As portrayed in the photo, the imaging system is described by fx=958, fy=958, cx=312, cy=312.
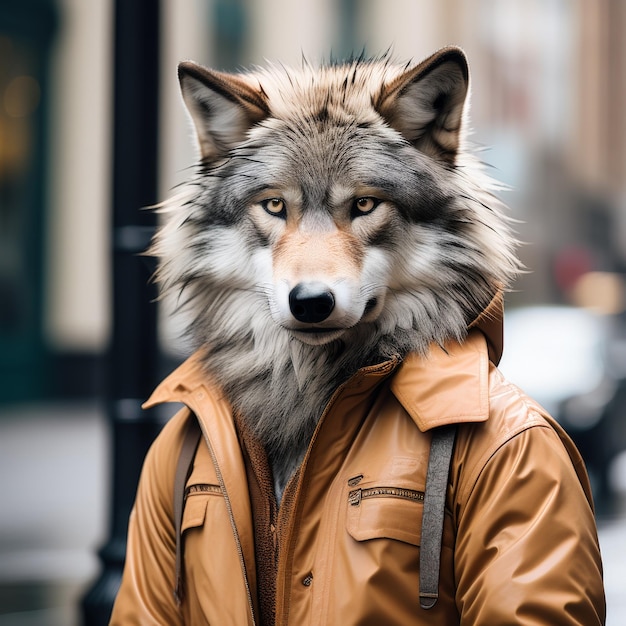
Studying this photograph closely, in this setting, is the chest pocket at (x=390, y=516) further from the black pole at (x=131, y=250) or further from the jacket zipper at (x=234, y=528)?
the black pole at (x=131, y=250)

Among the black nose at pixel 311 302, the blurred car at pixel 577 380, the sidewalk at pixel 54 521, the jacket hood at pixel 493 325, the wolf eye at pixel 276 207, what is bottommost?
the sidewalk at pixel 54 521

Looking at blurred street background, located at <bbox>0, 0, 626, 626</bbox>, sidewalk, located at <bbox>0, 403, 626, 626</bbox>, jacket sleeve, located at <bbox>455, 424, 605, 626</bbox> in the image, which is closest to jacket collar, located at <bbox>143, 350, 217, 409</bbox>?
blurred street background, located at <bbox>0, 0, 626, 626</bbox>

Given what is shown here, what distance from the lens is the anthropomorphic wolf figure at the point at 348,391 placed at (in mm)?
2170

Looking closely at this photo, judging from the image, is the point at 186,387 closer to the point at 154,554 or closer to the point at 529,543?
the point at 154,554

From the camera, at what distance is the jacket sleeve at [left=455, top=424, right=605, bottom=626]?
206 cm

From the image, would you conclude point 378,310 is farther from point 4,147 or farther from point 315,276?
point 4,147

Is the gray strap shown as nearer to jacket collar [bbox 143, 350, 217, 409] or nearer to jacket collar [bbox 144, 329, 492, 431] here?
jacket collar [bbox 144, 329, 492, 431]

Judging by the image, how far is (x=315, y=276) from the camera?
A: 231cm

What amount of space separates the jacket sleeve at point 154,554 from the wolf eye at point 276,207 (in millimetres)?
638

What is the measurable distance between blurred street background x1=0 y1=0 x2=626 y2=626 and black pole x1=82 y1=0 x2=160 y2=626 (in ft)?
0.03

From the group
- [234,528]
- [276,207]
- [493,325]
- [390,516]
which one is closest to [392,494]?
[390,516]

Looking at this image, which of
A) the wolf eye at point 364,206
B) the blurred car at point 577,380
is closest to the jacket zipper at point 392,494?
the wolf eye at point 364,206

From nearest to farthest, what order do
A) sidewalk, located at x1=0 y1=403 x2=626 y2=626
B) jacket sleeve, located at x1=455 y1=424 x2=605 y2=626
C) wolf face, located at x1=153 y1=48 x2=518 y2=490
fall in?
jacket sleeve, located at x1=455 y1=424 x2=605 y2=626, wolf face, located at x1=153 y1=48 x2=518 y2=490, sidewalk, located at x1=0 y1=403 x2=626 y2=626

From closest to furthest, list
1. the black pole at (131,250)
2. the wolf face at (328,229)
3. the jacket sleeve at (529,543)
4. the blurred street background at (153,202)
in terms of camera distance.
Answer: the jacket sleeve at (529,543), the wolf face at (328,229), the black pole at (131,250), the blurred street background at (153,202)
